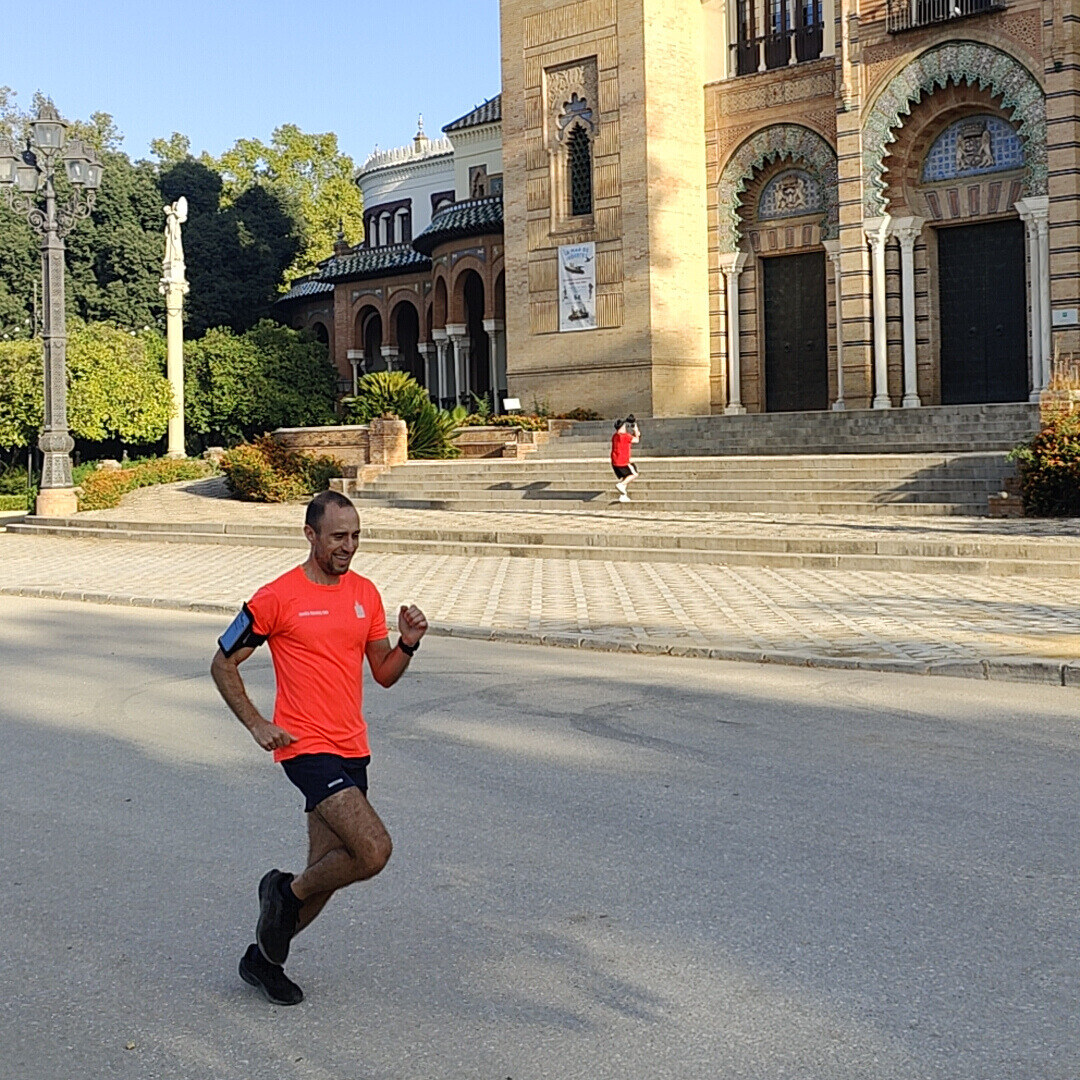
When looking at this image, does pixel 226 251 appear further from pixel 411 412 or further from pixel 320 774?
pixel 320 774

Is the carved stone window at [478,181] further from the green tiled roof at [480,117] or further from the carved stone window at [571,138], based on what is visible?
the carved stone window at [571,138]

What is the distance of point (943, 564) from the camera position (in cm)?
1465

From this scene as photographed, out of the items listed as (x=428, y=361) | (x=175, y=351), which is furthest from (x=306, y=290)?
(x=175, y=351)

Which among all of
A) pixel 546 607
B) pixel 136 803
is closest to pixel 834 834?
pixel 136 803

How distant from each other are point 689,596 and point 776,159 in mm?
18790

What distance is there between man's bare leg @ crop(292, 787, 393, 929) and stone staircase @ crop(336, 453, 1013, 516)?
52.9 feet

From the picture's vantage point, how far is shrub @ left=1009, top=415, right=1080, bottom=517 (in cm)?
1800

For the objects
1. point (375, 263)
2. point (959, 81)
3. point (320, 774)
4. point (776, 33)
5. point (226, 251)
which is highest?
point (776, 33)

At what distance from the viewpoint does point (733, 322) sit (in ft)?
101

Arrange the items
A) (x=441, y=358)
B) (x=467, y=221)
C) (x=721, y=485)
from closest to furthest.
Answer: (x=721, y=485) < (x=467, y=221) < (x=441, y=358)

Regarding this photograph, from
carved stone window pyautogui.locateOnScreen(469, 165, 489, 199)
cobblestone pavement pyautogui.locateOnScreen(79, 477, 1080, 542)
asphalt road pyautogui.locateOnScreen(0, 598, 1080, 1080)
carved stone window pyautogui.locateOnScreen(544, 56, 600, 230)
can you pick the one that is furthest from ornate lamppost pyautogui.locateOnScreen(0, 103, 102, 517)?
carved stone window pyautogui.locateOnScreen(469, 165, 489, 199)

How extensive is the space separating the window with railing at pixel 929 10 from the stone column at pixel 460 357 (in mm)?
14833

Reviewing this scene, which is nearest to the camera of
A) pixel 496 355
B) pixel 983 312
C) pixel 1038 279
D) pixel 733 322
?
pixel 1038 279

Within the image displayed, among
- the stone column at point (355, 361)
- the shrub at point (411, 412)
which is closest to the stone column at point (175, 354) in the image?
the stone column at point (355, 361)
